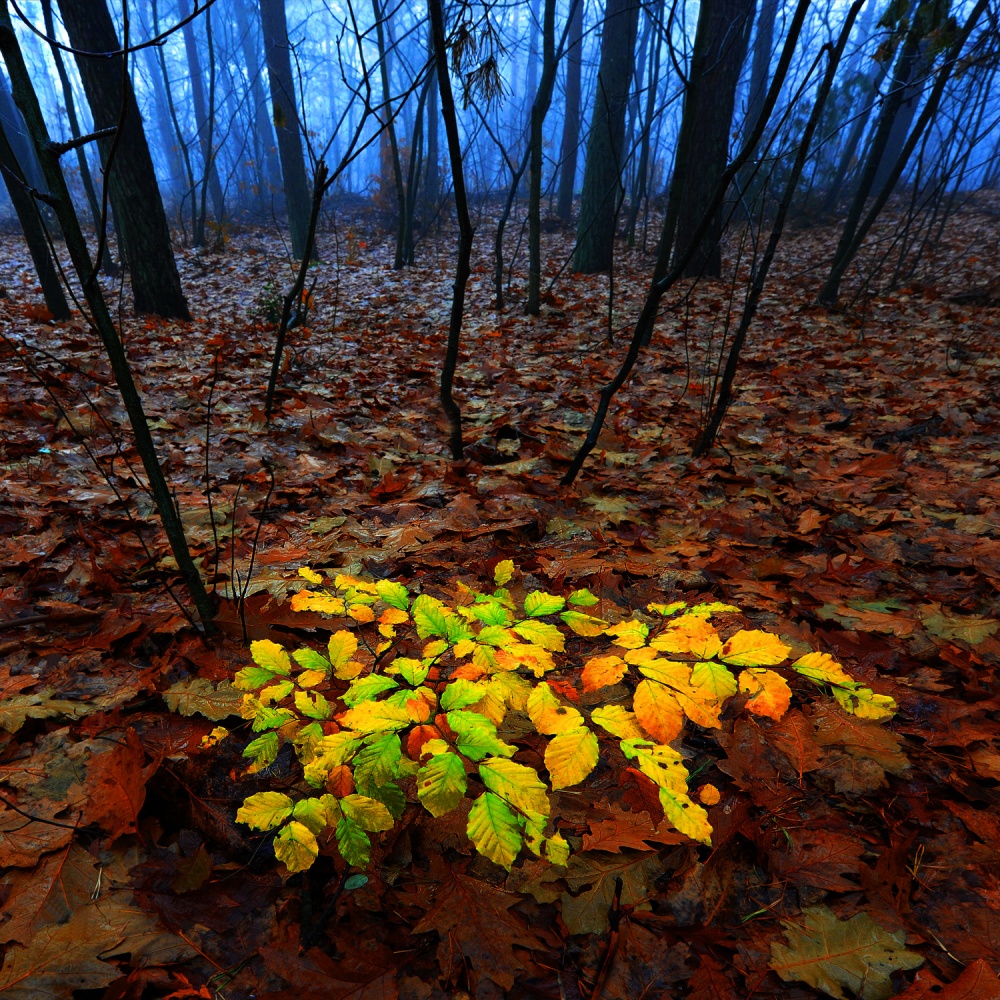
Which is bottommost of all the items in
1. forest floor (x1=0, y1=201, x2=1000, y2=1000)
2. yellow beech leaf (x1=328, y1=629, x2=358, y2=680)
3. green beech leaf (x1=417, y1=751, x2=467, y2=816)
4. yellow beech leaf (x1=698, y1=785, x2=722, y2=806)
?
forest floor (x1=0, y1=201, x2=1000, y2=1000)

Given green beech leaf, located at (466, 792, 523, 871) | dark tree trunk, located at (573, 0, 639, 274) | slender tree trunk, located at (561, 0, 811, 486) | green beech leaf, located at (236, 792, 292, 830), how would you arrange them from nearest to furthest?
1. green beech leaf, located at (466, 792, 523, 871)
2. green beech leaf, located at (236, 792, 292, 830)
3. slender tree trunk, located at (561, 0, 811, 486)
4. dark tree trunk, located at (573, 0, 639, 274)

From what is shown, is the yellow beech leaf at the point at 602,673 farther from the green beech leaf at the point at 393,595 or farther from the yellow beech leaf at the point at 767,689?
the green beech leaf at the point at 393,595

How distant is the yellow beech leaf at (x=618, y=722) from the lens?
2.86 feet

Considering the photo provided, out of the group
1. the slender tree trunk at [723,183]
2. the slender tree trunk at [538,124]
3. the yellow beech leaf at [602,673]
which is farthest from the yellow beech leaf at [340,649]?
the slender tree trunk at [538,124]

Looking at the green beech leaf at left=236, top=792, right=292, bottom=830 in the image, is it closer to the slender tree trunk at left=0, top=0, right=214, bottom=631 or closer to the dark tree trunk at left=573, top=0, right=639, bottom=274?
the slender tree trunk at left=0, top=0, right=214, bottom=631

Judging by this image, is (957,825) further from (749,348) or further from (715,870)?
(749,348)

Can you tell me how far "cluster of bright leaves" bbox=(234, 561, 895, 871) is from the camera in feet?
2.52

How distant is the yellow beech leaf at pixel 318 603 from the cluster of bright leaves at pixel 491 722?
18mm

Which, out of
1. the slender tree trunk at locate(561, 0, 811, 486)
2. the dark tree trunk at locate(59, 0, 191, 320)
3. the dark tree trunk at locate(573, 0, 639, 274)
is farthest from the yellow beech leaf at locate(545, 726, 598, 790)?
the dark tree trunk at locate(573, 0, 639, 274)

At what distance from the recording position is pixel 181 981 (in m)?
0.80

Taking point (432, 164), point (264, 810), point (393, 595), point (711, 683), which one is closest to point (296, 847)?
point (264, 810)

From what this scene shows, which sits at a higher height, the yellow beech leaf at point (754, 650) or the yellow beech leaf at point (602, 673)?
the yellow beech leaf at point (754, 650)

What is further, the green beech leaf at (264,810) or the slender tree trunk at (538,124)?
the slender tree trunk at (538,124)

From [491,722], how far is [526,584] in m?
0.89
